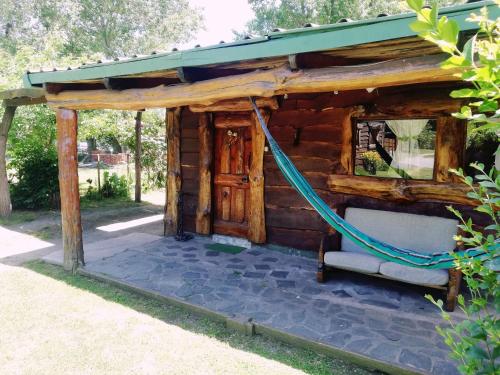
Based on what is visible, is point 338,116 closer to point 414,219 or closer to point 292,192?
point 292,192

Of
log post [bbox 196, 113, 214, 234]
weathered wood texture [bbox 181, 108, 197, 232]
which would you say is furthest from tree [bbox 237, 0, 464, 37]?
log post [bbox 196, 113, 214, 234]

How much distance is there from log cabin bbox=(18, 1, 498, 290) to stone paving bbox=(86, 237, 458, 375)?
642 mm

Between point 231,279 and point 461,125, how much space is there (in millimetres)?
2955

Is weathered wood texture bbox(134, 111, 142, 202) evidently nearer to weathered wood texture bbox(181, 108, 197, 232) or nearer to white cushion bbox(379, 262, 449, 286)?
weathered wood texture bbox(181, 108, 197, 232)

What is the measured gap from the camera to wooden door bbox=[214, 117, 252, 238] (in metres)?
5.34

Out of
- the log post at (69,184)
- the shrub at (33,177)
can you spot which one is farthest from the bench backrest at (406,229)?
the shrub at (33,177)

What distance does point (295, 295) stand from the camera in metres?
3.61

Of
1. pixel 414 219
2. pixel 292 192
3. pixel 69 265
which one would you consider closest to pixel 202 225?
pixel 292 192

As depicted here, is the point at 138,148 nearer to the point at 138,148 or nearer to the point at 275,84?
the point at 138,148

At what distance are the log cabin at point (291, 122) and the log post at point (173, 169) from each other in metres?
0.02

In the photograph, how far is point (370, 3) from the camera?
12.4 m

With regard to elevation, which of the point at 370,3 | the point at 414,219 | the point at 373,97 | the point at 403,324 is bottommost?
the point at 403,324

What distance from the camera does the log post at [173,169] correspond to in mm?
5777

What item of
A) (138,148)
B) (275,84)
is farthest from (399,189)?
(138,148)
